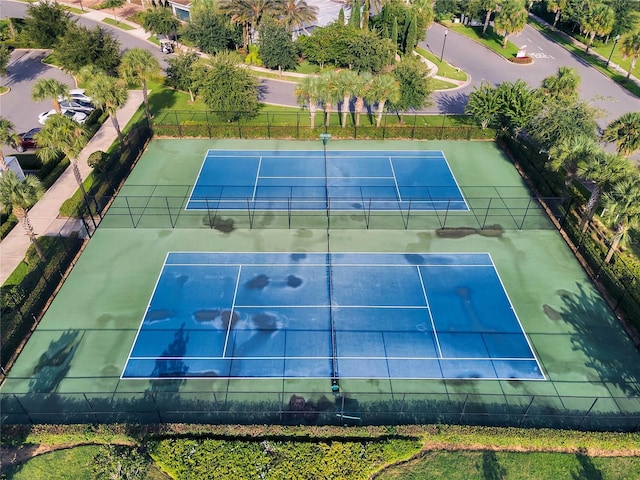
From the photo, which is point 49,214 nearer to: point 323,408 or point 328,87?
point 328,87

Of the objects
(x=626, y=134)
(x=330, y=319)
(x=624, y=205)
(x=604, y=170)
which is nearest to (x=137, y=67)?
(x=330, y=319)

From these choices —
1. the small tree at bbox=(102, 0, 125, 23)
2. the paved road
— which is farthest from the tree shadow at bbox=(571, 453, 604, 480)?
the small tree at bbox=(102, 0, 125, 23)

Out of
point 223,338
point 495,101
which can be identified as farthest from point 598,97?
point 223,338

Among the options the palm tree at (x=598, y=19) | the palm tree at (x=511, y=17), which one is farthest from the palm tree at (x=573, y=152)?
the palm tree at (x=598, y=19)

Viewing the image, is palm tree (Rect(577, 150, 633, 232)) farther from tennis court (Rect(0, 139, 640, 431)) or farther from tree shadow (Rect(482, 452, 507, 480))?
tree shadow (Rect(482, 452, 507, 480))

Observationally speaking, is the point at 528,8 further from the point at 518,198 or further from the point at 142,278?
the point at 142,278

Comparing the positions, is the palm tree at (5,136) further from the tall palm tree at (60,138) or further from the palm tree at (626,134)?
the palm tree at (626,134)
